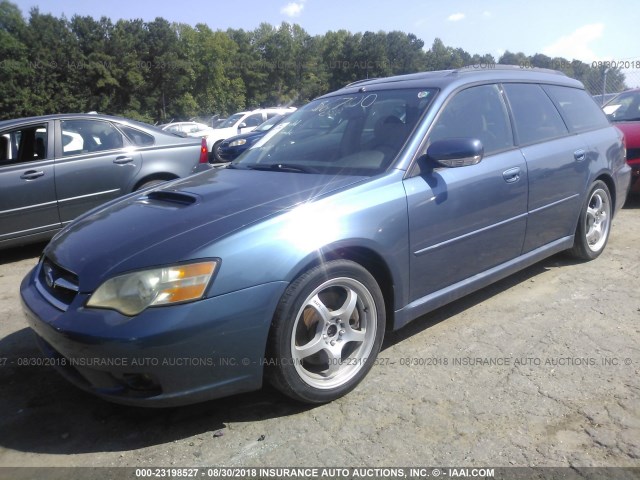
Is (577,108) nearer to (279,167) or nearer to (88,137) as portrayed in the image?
(279,167)

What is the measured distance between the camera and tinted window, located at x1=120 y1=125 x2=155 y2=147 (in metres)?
6.10

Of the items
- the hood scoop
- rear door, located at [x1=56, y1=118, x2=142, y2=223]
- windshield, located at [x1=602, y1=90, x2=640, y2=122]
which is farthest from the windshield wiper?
windshield, located at [x1=602, y1=90, x2=640, y2=122]

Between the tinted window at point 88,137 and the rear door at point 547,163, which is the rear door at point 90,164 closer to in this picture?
the tinted window at point 88,137

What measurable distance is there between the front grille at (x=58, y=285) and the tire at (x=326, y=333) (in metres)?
0.95

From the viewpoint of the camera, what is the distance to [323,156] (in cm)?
331

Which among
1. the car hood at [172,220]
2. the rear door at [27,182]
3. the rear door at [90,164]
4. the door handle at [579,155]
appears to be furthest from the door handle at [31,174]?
the door handle at [579,155]

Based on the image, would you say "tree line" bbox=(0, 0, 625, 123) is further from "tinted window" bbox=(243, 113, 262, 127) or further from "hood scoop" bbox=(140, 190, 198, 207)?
"hood scoop" bbox=(140, 190, 198, 207)

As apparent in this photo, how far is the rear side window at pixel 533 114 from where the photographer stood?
3826 millimetres

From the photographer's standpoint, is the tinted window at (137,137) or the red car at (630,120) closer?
the tinted window at (137,137)

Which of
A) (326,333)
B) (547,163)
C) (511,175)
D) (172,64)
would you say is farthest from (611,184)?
(172,64)

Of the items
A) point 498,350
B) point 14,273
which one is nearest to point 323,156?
point 498,350

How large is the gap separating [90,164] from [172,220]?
3.56 meters

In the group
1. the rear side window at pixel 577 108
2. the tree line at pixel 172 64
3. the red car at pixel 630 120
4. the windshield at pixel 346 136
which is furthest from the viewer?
the tree line at pixel 172 64

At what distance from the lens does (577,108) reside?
4.52 meters
